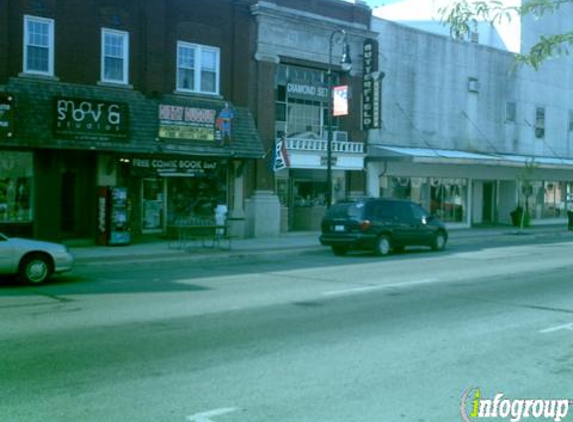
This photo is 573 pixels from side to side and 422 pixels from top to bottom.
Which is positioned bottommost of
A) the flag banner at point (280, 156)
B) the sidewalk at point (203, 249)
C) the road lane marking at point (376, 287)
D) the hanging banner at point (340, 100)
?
the road lane marking at point (376, 287)

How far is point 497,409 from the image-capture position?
6141 mm

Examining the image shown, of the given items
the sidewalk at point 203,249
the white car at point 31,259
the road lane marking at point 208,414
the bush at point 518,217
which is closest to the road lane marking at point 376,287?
the white car at point 31,259

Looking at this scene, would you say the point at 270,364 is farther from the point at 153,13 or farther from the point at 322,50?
the point at 322,50

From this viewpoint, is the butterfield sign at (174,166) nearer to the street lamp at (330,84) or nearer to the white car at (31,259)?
the street lamp at (330,84)

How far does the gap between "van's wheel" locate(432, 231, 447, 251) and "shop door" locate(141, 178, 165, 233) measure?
9.20m

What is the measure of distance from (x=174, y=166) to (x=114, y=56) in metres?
4.03

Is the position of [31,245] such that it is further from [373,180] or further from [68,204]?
[373,180]

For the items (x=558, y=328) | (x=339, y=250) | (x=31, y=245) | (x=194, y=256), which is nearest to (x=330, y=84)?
(x=339, y=250)

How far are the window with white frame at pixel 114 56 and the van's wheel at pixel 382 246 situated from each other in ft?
31.2

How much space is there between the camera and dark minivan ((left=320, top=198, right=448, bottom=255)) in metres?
20.8

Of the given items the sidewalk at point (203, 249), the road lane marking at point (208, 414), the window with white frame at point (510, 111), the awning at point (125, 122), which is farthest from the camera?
the window with white frame at point (510, 111)

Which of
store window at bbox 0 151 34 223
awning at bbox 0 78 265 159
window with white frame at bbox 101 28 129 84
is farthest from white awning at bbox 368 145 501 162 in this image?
store window at bbox 0 151 34 223

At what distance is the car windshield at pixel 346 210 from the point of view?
21.0 metres

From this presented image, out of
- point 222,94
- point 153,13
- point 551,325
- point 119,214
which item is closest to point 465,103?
point 222,94
